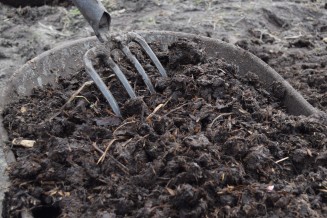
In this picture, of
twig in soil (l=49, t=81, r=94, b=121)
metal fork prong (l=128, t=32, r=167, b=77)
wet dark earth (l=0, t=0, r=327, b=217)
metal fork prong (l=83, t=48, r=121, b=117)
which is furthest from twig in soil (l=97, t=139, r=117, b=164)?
metal fork prong (l=128, t=32, r=167, b=77)

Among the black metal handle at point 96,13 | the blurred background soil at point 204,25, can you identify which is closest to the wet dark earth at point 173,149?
the black metal handle at point 96,13

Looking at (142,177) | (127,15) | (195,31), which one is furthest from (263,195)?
(127,15)

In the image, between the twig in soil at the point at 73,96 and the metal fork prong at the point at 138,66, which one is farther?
the metal fork prong at the point at 138,66

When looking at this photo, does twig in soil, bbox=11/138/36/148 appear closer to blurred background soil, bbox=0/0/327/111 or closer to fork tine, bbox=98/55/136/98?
fork tine, bbox=98/55/136/98

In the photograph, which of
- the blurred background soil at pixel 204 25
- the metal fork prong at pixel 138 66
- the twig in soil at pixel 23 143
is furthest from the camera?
the blurred background soil at pixel 204 25

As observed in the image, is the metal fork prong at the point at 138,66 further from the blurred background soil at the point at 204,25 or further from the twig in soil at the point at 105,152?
the blurred background soil at the point at 204,25
